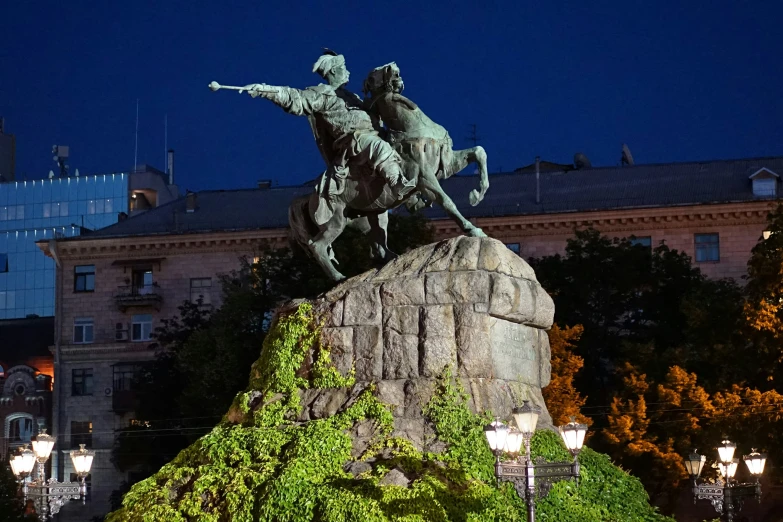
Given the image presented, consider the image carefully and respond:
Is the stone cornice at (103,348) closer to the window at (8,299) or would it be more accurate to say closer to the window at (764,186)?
the window at (8,299)

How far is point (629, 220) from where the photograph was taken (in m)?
58.4

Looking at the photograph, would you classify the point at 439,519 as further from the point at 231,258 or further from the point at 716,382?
the point at 231,258

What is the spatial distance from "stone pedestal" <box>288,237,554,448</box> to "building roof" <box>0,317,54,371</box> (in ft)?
185

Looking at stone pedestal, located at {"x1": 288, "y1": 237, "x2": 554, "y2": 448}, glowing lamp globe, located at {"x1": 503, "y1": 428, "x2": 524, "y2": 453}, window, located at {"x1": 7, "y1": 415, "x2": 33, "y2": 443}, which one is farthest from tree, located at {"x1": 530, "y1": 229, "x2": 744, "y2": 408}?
window, located at {"x1": 7, "y1": 415, "x2": 33, "y2": 443}

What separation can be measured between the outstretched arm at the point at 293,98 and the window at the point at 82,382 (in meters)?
46.3

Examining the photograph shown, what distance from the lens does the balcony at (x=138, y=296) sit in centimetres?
6341

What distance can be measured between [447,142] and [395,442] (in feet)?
15.0

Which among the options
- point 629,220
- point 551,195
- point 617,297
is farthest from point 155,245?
point 617,297

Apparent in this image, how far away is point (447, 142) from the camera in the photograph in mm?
20219

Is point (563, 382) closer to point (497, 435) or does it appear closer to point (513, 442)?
point (513, 442)

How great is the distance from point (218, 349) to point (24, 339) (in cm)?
3442

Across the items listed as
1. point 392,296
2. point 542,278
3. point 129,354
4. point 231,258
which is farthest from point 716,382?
point 129,354

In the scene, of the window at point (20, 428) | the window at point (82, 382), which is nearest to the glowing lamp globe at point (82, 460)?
the window at point (82, 382)

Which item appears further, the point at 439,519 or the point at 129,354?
the point at 129,354
